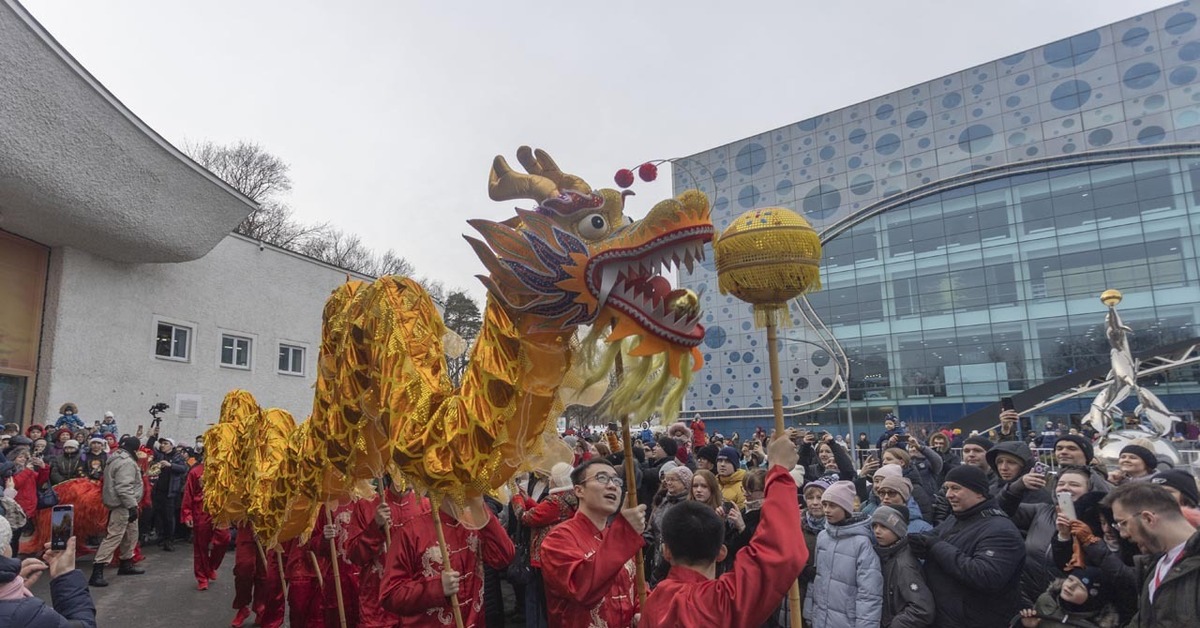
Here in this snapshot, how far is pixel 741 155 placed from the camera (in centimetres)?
3512

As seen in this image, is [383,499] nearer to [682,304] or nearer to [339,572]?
[339,572]

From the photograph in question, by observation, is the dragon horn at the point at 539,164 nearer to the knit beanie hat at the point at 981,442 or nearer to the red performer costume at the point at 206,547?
the knit beanie hat at the point at 981,442

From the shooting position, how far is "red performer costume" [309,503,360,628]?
539 cm

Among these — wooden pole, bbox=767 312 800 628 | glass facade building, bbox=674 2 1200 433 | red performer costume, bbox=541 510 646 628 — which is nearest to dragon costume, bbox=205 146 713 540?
wooden pole, bbox=767 312 800 628

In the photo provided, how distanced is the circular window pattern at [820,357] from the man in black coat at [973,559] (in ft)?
96.4

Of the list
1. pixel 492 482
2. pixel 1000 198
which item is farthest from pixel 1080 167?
pixel 492 482

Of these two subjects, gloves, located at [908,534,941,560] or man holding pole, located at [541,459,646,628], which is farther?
gloves, located at [908,534,941,560]

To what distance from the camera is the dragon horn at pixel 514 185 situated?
9.25ft

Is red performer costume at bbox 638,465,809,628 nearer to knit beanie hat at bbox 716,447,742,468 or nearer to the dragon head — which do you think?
the dragon head

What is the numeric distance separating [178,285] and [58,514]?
588 inches

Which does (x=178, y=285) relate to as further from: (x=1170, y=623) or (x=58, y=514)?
(x=1170, y=623)

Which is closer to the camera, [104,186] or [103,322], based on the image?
[104,186]

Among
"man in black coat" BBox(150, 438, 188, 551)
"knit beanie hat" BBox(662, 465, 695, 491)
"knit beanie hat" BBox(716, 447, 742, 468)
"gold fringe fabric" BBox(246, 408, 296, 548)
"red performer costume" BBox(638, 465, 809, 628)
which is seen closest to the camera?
"red performer costume" BBox(638, 465, 809, 628)

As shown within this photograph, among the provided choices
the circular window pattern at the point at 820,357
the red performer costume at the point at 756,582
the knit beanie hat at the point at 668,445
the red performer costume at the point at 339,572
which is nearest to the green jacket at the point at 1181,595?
the red performer costume at the point at 756,582
